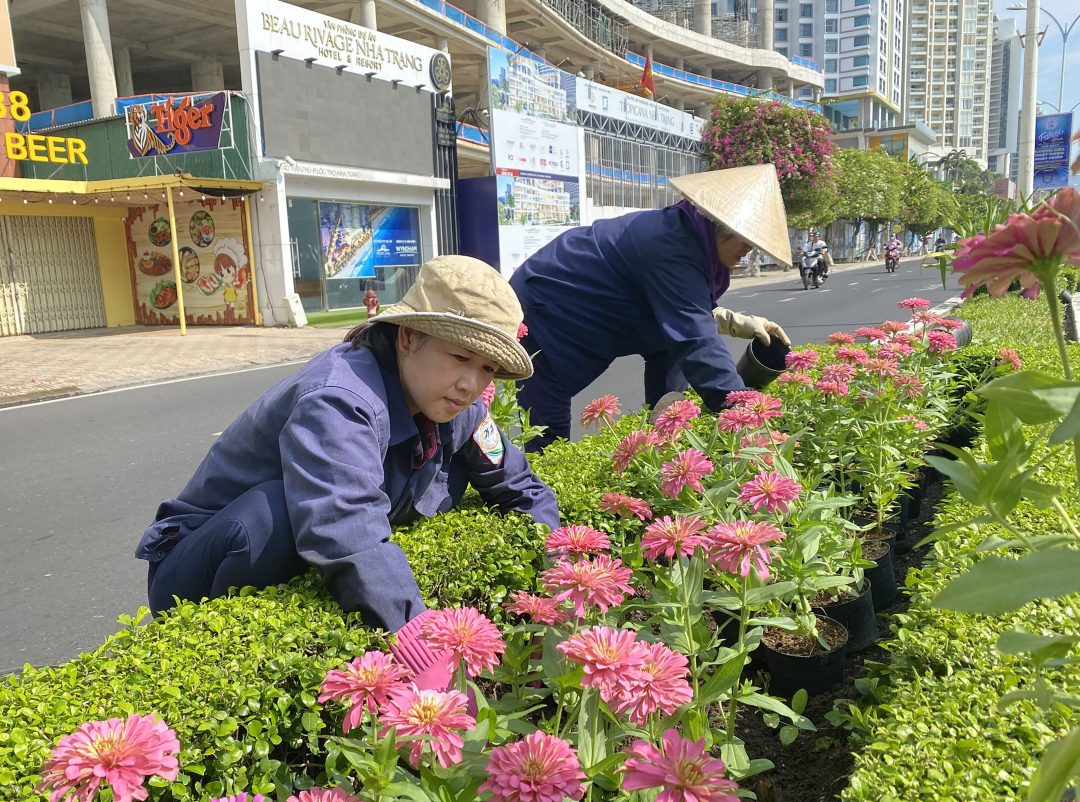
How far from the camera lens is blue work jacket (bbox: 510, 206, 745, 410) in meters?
2.90

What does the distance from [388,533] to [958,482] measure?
1101 millimetres

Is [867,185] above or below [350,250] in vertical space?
above

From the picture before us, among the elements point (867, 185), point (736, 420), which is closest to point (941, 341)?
point (736, 420)

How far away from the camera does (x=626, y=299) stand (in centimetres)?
335

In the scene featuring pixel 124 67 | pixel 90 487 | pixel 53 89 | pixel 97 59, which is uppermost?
pixel 124 67

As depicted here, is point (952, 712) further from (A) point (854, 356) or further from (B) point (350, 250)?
(B) point (350, 250)

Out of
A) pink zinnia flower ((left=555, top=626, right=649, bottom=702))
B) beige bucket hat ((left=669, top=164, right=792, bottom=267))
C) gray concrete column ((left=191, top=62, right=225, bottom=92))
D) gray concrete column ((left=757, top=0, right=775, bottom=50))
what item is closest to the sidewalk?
beige bucket hat ((left=669, top=164, right=792, bottom=267))

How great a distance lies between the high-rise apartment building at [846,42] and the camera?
265 ft

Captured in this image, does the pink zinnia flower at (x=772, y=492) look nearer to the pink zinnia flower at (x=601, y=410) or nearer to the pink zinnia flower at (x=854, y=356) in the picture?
the pink zinnia flower at (x=601, y=410)

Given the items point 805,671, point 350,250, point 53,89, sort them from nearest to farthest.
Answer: point 805,671
point 350,250
point 53,89

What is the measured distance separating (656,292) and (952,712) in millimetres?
2004

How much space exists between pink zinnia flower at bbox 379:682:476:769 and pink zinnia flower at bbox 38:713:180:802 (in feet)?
0.85

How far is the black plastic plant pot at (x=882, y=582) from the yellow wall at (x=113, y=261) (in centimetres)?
1657

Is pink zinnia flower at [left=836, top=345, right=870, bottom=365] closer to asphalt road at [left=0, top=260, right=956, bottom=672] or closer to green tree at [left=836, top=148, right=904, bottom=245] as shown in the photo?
asphalt road at [left=0, top=260, right=956, bottom=672]
